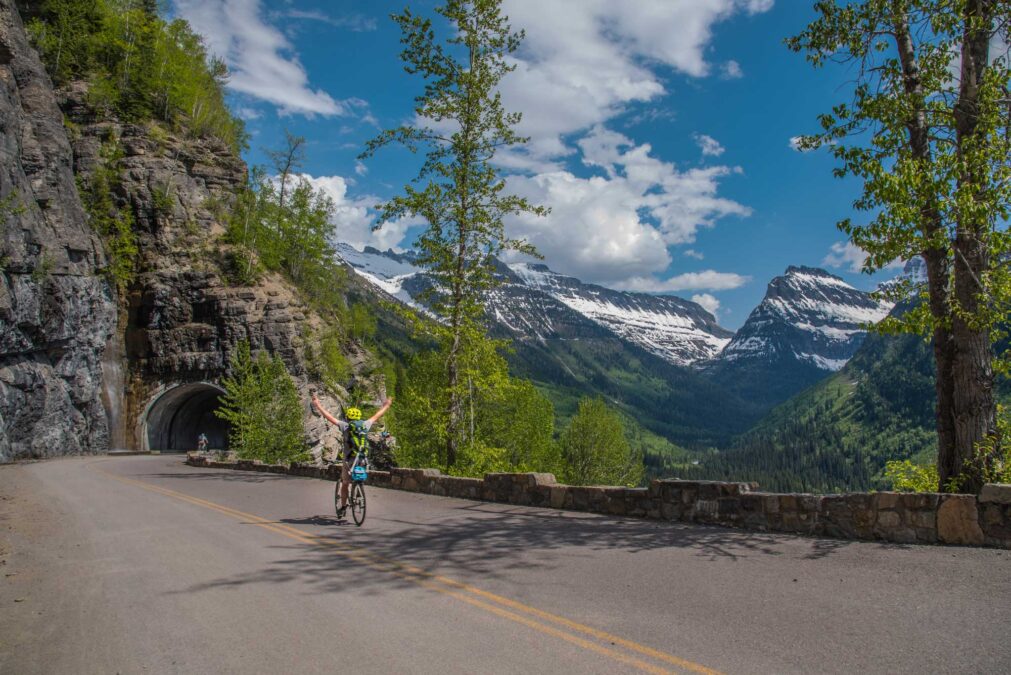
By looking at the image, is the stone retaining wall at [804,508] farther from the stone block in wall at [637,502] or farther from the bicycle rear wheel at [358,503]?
the bicycle rear wheel at [358,503]

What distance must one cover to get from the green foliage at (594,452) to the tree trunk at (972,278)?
49934mm

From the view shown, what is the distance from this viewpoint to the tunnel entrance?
167 ft

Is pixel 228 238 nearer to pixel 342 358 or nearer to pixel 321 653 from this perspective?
pixel 342 358

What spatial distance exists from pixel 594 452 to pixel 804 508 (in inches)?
2035

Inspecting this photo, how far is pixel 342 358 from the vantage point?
58250 mm

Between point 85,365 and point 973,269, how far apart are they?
50.0 meters

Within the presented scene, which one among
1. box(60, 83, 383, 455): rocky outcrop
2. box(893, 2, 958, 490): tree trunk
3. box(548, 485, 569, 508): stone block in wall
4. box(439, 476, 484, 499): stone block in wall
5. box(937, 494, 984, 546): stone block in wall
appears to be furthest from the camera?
box(60, 83, 383, 455): rocky outcrop

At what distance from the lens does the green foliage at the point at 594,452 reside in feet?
194

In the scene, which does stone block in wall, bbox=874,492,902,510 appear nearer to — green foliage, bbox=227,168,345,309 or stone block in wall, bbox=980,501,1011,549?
stone block in wall, bbox=980,501,1011,549

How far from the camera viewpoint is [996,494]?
24.9 feet

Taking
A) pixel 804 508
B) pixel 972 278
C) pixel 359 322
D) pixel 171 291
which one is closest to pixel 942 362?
pixel 972 278

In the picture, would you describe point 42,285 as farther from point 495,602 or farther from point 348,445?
point 495,602

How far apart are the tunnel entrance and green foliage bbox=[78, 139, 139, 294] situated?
33.0 feet

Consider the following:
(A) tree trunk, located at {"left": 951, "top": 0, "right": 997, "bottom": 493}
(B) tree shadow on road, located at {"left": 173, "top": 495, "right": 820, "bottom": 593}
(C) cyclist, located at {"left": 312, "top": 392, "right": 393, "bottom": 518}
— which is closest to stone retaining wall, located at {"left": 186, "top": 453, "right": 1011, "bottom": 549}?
(B) tree shadow on road, located at {"left": 173, "top": 495, "right": 820, "bottom": 593}
